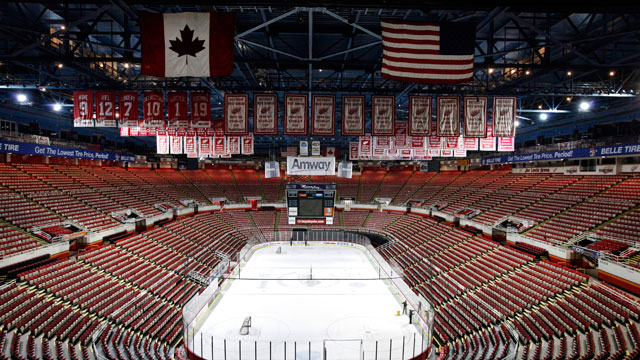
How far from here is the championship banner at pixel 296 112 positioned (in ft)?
39.6

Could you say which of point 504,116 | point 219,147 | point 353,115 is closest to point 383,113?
point 353,115

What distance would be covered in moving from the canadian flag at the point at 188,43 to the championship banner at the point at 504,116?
11.2m

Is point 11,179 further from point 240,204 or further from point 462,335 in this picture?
point 462,335

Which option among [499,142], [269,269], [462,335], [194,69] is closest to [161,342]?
[269,269]

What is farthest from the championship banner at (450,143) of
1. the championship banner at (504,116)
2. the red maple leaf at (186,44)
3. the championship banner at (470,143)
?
the red maple leaf at (186,44)

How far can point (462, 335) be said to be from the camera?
1358 cm

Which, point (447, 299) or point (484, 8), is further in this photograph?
point (447, 299)

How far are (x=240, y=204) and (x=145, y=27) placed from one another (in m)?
33.1

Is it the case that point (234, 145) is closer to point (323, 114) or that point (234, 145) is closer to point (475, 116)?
point (323, 114)

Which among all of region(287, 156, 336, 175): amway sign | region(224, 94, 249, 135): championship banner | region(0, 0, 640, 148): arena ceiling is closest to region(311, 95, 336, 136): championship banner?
region(0, 0, 640, 148): arena ceiling

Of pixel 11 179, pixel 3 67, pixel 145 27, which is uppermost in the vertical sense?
Answer: pixel 3 67

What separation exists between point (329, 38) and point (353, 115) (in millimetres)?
3362

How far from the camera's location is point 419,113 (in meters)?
12.3

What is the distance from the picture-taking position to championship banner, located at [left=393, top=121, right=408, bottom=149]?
17.0m
